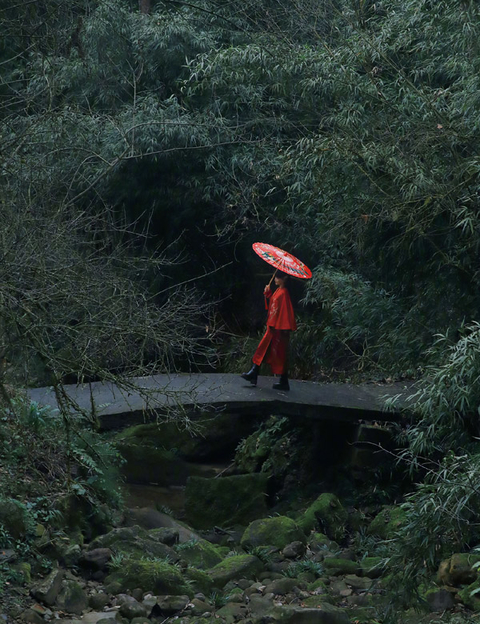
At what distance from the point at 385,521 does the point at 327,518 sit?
0.58 meters

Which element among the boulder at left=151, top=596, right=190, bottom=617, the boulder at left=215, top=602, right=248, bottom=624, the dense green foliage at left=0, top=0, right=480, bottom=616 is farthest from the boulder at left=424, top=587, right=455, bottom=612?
the boulder at left=151, top=596, right=190, bottom=617

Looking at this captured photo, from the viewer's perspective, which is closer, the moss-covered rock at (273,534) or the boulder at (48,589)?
the boulder at (48,589)

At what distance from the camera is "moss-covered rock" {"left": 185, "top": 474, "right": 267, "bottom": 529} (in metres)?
8.47

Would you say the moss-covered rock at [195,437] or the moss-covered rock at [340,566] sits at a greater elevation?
the moss-covered rock at [340,566]

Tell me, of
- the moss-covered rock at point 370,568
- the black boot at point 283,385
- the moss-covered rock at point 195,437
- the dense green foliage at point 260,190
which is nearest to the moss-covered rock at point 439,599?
the dense green foliage at point 260,190

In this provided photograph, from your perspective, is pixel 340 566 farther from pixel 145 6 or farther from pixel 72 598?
pixel 145 6

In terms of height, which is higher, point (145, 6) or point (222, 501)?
point (145, 6)

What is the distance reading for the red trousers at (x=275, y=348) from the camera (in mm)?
8766

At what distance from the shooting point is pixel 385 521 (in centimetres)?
802

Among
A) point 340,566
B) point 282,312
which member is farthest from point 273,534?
point 282,312

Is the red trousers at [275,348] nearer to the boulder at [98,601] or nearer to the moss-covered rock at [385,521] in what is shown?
the moss-covered rock at [385,521]

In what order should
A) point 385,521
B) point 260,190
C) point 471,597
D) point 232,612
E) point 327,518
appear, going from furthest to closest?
point 260,190 → point 327,518 → point 385,521 → point 232,612 → point 471,597

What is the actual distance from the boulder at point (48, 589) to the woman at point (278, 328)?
3643 mm

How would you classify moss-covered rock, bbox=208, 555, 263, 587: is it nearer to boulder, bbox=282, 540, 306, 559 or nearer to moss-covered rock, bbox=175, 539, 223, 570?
moss-covered rock, bbox=175, 539, 223, 570
